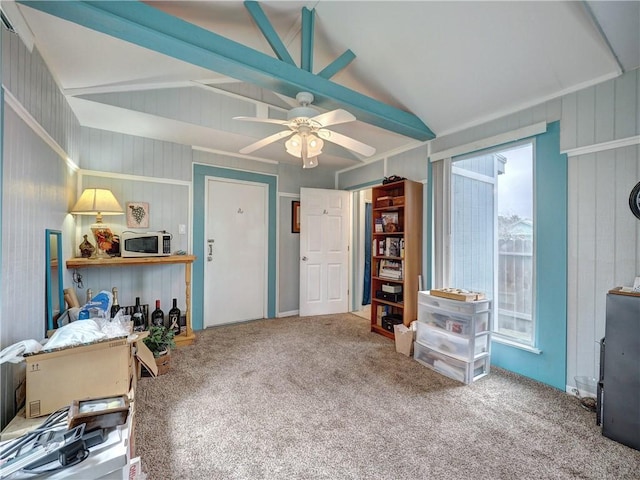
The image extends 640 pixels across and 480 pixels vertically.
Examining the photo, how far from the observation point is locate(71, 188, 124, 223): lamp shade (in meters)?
2.68

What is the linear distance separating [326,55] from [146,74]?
164 centimetres

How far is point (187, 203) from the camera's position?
3.64 m

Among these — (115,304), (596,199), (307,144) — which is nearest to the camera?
(596,199)

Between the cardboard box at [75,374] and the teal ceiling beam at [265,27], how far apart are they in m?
2.22

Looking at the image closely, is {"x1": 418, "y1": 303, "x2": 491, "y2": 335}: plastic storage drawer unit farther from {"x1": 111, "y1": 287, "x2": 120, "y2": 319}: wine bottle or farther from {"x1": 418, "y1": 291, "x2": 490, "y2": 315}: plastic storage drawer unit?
{"x1": 111, "y1": 287, "x2": 120, "y2": 319}: wine bottle

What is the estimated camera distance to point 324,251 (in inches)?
176

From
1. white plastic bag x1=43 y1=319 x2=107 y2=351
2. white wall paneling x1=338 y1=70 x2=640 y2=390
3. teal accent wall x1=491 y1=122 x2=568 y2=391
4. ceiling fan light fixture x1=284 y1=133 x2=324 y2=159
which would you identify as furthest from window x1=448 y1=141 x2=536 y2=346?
white plastic bag x1=43 y1=319 x2=107 y2=351

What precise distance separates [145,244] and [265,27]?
2.34m

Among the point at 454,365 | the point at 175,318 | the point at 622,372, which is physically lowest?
the point at 454,365

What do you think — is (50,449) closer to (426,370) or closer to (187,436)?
(187,436)

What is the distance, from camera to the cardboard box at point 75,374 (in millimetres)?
1404

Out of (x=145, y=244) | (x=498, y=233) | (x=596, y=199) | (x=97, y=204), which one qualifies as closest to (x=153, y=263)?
(x=145, y=244)

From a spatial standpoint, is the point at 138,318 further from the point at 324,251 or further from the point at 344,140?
the point at 344,140

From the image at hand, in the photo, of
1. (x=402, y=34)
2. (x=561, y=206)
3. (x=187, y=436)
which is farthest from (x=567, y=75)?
(x=187, y=436)
